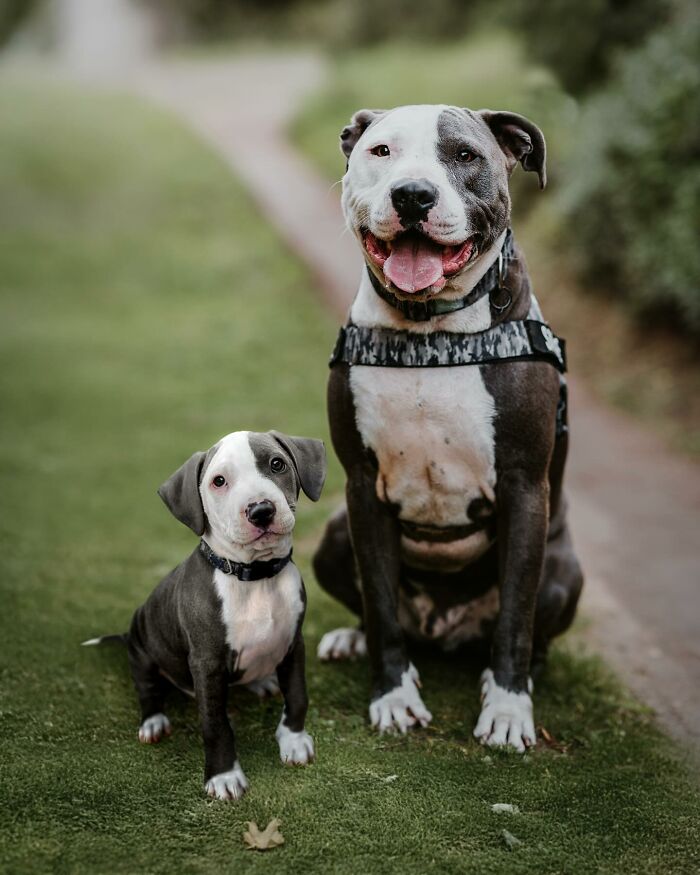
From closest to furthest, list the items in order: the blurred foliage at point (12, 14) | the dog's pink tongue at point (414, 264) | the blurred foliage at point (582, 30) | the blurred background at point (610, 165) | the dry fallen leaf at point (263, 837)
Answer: the dry fallen leaf at point (263, 837), the dog's pink tongue at point (414, 264), the blurred background at point (610, 165), the blurred foliage at point (582, 30), the blurred foliage at point (12, 14)

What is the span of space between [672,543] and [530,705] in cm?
289

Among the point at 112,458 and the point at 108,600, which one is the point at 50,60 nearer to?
the point at 112,458

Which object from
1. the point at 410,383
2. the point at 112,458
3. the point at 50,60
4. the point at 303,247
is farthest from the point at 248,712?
the point at 50,60

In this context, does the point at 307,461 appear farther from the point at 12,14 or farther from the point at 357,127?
the point at 12,14

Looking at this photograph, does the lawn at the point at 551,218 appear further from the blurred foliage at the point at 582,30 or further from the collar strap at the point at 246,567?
the collar strap at the point at 246,567

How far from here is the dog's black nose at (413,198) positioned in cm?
309

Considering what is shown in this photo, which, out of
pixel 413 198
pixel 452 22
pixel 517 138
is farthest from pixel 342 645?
pixel 452 22

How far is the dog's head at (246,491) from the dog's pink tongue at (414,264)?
57 centimetres

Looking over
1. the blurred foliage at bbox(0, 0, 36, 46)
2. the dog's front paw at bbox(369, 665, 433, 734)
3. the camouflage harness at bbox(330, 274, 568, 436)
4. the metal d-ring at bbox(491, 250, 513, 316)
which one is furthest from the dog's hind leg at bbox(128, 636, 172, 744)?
the blurred foliage at bbox(0, 0, 36, 46)

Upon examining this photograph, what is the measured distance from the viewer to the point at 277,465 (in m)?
3.02

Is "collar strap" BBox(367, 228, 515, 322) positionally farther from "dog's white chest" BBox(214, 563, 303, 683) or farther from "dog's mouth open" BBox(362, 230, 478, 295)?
"dog's white chest" BBox(214, 563, 303, 683)

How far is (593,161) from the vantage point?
957cm

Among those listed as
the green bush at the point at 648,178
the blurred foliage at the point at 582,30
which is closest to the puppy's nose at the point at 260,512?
the green bush at the point at 648,178

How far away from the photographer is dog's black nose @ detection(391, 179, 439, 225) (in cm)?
309
